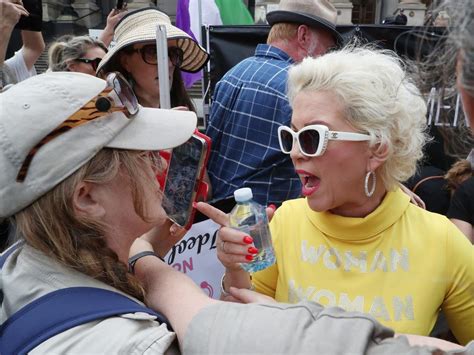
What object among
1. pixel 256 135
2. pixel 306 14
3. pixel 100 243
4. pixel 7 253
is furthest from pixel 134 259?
pixel 306 14

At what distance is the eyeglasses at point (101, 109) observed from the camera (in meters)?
1.14

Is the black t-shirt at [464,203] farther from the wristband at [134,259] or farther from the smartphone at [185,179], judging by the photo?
the wristband at [134,259]

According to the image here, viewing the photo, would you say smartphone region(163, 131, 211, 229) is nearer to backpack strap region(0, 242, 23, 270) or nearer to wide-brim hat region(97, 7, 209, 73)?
backpack strap region(0, 242, 23, 270)

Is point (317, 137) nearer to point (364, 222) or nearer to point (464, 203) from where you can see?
point (364, 222)

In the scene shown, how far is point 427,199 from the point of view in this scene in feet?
12.8

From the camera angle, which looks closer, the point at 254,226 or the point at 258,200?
the point at 254,226

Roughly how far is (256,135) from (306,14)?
0.96 m

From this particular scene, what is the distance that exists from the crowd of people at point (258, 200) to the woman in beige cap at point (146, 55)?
1cm

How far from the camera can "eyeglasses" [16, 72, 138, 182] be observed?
1.14 meters

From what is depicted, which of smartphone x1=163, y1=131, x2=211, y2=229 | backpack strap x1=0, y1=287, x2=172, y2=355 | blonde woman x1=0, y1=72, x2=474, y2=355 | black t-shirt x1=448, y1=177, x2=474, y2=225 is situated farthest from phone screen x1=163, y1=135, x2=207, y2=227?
black t-shirt x1=448, y1=177, x2=474, y2=225

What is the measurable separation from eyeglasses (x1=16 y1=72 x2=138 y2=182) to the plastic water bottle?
581mm

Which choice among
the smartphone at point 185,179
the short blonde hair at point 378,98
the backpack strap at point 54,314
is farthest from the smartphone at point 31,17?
the backpack strap at point 54,314

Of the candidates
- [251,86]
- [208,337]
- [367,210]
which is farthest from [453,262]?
[251,86]

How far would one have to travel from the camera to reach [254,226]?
69.2 inches
